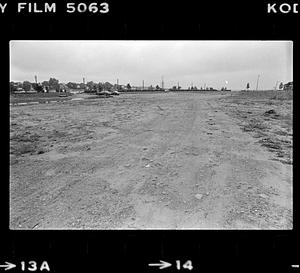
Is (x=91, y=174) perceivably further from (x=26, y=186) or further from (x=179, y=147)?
(x=179, y=147)

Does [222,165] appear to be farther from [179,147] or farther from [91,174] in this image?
[91,174]

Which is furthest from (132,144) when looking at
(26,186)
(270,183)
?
(270,183)

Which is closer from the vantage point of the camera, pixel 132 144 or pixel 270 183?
pixel 270 183

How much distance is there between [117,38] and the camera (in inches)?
74.8

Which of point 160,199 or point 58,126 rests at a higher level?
point 58,126

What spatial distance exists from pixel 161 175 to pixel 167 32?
90.5 inches
